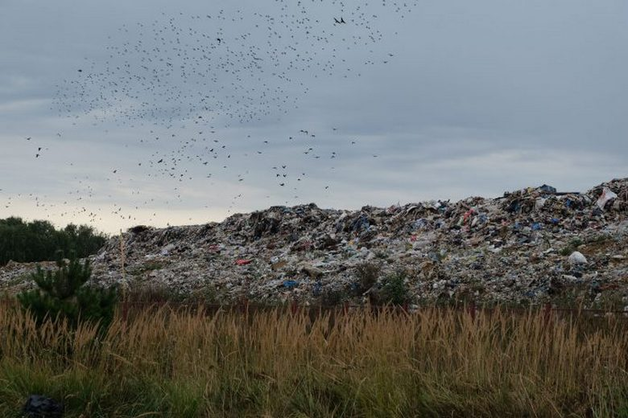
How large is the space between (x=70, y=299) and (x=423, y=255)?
1198 centimetres

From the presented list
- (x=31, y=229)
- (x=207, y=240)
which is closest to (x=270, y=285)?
(x=207, y=240)

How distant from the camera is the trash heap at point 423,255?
57.1ft

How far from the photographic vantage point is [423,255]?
20.9 metres

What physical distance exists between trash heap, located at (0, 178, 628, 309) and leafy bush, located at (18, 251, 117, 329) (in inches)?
143

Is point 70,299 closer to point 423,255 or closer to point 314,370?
point 314,370

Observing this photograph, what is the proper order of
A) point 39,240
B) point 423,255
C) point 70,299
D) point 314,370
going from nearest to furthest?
point 314,370
point 70,299
point 423,255
point 39,240

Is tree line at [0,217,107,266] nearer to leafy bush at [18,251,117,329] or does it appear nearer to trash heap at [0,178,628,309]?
trash heap at [0,178,628,309]

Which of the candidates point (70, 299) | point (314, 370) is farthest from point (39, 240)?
point (314, 370)

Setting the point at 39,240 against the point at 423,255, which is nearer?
the point at 423,255

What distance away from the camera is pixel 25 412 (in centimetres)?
775

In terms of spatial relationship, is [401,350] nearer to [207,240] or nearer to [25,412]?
[25,412]

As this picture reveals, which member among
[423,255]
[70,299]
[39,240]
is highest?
[39,240]

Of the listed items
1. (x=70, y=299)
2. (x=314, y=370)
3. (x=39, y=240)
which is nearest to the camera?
(x=314, y=370)

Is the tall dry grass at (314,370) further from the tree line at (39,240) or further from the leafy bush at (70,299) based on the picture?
the tree line at (39,240)
